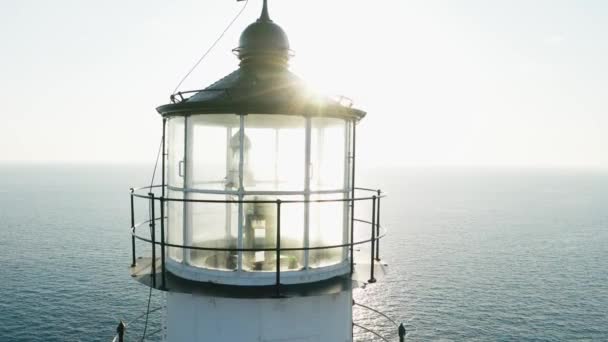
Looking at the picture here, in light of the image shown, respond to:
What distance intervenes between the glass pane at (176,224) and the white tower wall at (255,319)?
0.73 metres

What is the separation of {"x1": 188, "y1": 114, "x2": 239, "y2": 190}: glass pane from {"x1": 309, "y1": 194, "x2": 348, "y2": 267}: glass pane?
4.60 ft

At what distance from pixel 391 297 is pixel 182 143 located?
4372 cm

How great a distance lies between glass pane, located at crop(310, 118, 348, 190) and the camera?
7086mm

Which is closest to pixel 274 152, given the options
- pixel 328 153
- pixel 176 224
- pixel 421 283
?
pixel 328 153

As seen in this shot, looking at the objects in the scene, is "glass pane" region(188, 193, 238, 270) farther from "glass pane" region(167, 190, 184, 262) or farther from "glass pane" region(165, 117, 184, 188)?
"glass pane" region(165, 117, 184, 188)

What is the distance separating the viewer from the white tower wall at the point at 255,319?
6.41 metres

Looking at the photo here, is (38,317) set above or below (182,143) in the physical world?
below

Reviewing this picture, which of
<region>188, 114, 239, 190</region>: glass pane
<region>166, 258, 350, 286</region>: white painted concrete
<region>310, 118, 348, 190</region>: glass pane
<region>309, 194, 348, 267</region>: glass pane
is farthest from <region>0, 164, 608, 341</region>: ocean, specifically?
<region>188, 114, 239, 190</region>: glass pane

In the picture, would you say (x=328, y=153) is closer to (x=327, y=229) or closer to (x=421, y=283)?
(x=327, y=229)

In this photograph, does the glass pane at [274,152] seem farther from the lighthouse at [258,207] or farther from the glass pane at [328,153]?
the glass pane at [328,153]

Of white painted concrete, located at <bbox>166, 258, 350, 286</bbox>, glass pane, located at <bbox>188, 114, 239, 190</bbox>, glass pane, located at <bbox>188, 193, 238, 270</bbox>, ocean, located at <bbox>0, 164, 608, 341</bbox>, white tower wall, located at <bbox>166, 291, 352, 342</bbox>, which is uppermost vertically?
glass pane, located at <bbox>188, 114, 239, 190</bbox>

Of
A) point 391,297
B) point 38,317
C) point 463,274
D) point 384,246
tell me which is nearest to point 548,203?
point 384,246

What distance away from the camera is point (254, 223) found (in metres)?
6.96

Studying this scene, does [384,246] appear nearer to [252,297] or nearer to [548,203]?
[252,297]
